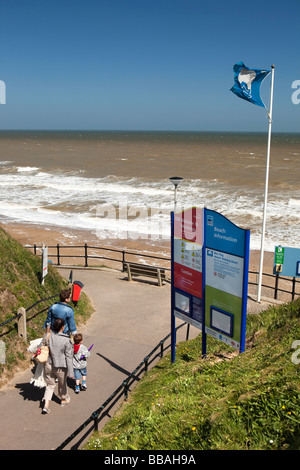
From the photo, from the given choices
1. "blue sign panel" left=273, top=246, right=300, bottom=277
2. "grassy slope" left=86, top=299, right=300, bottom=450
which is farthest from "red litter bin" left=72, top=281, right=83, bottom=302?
"blue sign panel" left=273, top=246, right=300, bottom=277

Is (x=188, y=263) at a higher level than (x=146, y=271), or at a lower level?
higher

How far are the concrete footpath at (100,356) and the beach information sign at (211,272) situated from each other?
1.63 metres

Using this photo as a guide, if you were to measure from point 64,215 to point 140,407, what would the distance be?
82.2ft

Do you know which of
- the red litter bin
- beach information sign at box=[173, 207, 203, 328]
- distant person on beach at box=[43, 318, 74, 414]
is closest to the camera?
distant person on beach at box=[43, 318, 74, 414]

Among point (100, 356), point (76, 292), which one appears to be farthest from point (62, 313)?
point (76, 292)

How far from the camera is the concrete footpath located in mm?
6121

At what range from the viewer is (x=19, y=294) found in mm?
8953

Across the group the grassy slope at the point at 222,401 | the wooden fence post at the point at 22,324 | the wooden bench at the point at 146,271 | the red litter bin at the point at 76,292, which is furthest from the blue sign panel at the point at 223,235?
the wooden bench at the point at 146,271

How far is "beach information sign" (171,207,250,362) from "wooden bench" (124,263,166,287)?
5.68m

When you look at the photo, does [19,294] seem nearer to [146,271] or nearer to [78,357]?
[78,357]

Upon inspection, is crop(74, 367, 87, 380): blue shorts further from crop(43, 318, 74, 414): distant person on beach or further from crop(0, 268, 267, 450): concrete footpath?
crop(43, 318, 74, 414): distant person on beach

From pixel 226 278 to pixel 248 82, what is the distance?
7.43m

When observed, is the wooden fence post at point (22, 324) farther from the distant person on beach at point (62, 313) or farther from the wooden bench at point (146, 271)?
the wooden bench at point (146, 271)

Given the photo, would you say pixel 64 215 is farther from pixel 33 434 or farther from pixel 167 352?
pixel 33 434
